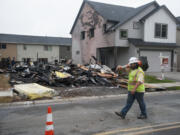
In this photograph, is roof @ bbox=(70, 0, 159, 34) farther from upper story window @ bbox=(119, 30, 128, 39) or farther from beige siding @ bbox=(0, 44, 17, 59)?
beige siding @ bbox=(0, 44, 17, 59)

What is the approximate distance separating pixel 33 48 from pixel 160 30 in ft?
85.1

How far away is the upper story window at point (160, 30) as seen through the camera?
20.5 m

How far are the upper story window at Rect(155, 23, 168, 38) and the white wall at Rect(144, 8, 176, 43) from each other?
360 millimetres

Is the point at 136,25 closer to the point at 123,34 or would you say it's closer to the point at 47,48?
the point at 123,34

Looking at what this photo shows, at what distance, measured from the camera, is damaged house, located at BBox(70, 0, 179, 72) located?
64.7 feet

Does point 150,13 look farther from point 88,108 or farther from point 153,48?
point 88,108

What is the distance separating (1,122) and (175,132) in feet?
15.5

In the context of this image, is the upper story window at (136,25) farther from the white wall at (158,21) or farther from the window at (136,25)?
the white wall at (158,21)

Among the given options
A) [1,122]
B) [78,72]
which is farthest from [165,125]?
[78,72]

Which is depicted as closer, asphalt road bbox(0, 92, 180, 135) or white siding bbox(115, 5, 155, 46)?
asphalt road bbox(0, 92, 180, 135)

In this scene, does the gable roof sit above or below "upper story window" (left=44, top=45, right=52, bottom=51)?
above

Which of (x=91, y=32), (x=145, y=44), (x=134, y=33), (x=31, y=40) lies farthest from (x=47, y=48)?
(x=145, y=44)

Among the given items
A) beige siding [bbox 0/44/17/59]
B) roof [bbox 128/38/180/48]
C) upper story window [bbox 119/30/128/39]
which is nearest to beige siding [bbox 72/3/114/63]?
upper story window [bbox 119/30/128/39]

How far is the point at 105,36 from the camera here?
2155cm
